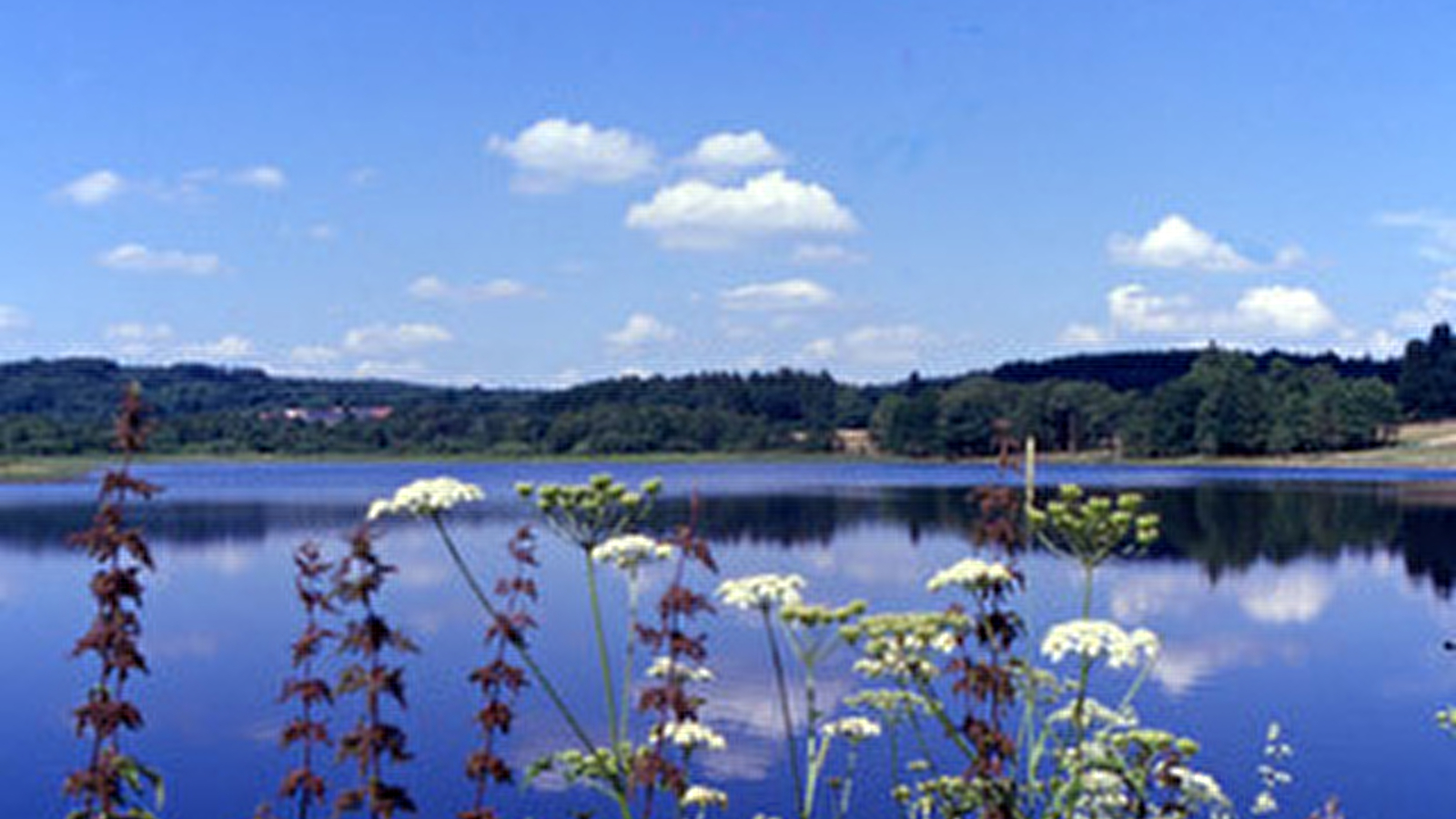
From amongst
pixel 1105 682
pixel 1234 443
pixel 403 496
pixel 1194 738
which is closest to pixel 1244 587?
pixel 1105 682

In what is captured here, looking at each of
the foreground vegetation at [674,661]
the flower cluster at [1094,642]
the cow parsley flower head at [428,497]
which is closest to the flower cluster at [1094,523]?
the foreground vegetation at [674,661]

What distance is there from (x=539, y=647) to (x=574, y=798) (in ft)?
39.1

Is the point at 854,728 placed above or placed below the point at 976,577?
below

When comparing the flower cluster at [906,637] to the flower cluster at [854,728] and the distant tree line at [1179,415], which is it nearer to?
the flower cluster at [854,728]

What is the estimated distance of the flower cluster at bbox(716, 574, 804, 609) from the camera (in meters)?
7.29

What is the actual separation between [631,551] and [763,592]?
0.75 meters

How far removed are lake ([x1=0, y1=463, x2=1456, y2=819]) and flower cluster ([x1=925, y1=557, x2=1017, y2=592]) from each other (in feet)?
14.6

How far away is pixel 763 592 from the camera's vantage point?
7.34m

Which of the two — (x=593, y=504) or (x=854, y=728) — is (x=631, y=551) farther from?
(x=854, y=728)

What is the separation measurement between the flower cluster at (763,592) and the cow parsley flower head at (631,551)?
0.39m

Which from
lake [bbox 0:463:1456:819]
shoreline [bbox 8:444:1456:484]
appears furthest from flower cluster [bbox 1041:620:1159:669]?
shoreline [bbox 8:444:1456:484]

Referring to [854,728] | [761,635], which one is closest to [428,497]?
[854,728]

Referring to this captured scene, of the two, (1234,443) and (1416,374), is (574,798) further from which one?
(1416,374)

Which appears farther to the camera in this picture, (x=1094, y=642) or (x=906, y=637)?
(x=906, y=637)
